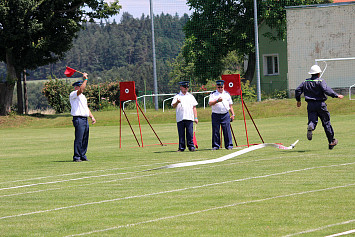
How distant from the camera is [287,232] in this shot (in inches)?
259

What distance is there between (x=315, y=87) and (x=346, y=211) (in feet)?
25.4

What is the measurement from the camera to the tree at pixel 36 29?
39.9 meters

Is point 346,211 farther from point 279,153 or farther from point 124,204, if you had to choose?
point 279,153

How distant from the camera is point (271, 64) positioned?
5819cm

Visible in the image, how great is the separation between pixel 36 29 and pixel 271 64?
2553 centimetres

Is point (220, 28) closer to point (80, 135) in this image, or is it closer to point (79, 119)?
point (79, 119)

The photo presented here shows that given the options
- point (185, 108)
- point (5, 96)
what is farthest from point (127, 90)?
point (5, 96)

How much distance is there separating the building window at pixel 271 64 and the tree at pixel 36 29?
1939cm

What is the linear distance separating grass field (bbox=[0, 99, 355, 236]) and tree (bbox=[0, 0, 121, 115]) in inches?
939

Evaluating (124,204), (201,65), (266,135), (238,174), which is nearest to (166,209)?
(124,204)

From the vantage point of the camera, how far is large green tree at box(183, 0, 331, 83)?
52.1m

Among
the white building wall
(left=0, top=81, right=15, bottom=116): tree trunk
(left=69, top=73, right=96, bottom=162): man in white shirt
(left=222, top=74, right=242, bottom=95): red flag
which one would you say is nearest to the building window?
the white building wall

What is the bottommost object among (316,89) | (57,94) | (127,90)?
(57,94)

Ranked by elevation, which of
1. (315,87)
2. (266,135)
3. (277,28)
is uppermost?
(277,28)
